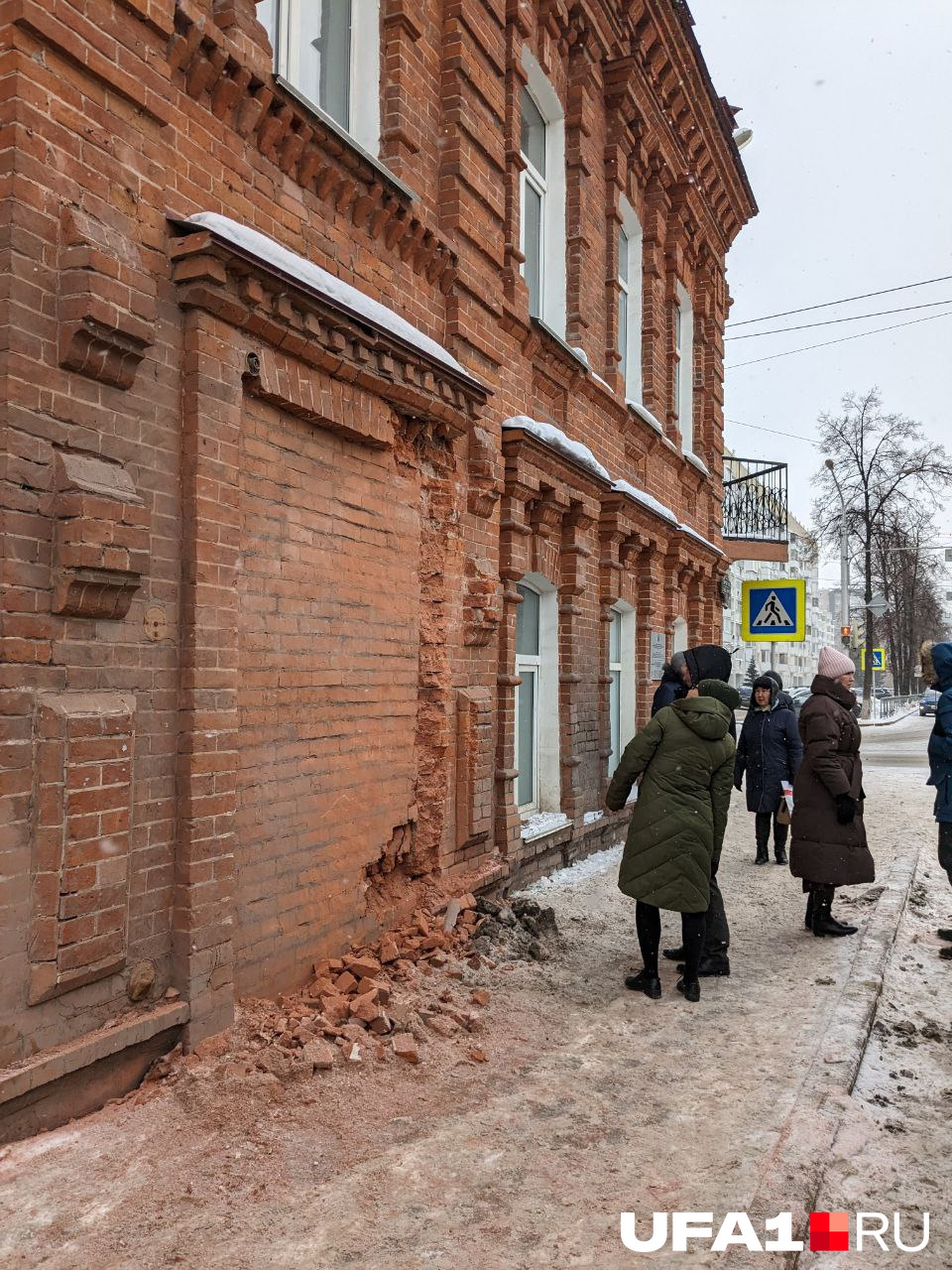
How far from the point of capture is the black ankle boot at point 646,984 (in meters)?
4.64

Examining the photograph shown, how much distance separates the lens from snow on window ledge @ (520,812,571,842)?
22.7 feet

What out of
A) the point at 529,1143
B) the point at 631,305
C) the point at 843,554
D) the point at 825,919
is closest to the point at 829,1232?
the point at 529,1143

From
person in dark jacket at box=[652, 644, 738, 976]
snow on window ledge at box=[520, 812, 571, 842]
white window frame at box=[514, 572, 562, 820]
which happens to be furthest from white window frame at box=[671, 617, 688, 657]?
person in dark jacket at box=[652, 644, 738, 976]

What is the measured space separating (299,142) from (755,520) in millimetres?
12178

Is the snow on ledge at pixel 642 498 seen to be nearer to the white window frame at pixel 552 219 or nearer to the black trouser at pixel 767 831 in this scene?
the white window frame at pixel 552 219

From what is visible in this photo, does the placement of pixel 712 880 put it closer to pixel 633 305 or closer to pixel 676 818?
pixel 676 818

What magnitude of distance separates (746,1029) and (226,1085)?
90.2 inches

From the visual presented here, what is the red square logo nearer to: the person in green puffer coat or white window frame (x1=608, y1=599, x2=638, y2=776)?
the person in green puffer coat

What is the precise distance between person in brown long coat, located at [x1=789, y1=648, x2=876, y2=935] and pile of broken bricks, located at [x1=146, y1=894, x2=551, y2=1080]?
2.03 metres

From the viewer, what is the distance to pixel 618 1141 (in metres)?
3.14

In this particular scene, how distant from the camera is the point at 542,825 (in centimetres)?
732

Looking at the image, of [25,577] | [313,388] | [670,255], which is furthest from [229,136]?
[670,255]

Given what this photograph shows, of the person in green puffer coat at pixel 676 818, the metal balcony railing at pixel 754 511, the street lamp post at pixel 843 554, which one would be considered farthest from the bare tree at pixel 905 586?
the person in green puffer coat at pixel 676 818

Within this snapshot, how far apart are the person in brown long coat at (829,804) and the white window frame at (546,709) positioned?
2388 millimetres
